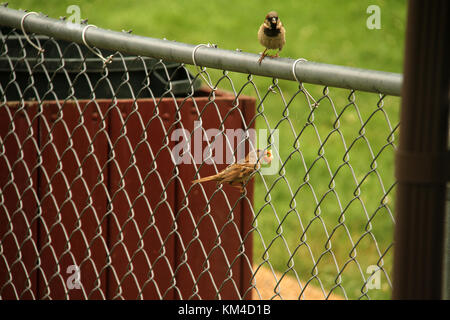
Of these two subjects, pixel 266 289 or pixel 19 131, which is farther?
pixel 266 289

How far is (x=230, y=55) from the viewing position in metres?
2.21

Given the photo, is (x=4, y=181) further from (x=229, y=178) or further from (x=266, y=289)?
(x=266, y=289)

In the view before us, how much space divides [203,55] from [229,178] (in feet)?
1.27

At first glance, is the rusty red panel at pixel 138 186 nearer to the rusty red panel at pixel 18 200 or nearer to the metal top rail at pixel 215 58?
the rusty red panel at pixel 18 200

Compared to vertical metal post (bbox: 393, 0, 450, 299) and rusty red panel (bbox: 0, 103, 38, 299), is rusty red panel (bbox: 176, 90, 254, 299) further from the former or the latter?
vertical metal post (bbox: 393, 0, 450, 299)

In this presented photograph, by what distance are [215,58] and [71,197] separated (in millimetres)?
1165

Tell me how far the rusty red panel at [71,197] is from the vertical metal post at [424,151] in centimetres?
212

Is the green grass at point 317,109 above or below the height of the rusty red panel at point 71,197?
below

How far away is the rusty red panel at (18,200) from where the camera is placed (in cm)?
311

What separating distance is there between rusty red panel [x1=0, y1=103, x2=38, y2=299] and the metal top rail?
42cm

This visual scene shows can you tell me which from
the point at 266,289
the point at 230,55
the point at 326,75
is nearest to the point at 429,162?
the point at 326,75

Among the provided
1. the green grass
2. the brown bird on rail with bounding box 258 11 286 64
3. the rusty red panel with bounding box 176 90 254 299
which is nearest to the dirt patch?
the green grass

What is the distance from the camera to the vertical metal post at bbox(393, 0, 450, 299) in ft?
3.54

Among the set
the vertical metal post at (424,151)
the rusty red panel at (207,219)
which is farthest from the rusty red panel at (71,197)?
the vertical metal post at (424,151)
